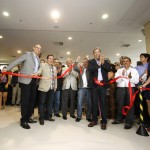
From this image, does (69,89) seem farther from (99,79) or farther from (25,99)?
(25,99)

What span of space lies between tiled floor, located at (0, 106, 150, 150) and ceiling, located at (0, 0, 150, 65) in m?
3.50

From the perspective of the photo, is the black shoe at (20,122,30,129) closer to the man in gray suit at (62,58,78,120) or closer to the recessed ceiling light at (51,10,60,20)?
the man in gray suit at (62,58,78,120)

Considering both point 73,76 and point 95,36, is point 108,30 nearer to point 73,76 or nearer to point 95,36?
point 95,36

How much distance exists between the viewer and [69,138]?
8.22 ft

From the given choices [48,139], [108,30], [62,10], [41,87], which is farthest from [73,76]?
[108,30]

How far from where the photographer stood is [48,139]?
2438 millimetres

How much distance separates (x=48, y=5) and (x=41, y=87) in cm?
274

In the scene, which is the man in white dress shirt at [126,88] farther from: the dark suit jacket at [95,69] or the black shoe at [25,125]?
the black shoe at [25,125]

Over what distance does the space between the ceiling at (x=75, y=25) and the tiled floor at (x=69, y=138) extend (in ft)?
11.5

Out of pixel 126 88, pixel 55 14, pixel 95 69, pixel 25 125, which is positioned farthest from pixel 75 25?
pixel 25 125

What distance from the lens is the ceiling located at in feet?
15.2

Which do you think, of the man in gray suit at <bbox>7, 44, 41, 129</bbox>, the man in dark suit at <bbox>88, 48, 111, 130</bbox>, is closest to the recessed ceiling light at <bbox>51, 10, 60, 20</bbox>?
the man in gray suit at <bbox>7, 44, 41, 129</bbox>

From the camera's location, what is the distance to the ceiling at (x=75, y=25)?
464 centimetres

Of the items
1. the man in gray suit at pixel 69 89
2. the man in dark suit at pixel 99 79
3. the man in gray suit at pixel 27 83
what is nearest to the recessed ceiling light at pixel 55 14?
the man in gray suit at pixel 69 89
